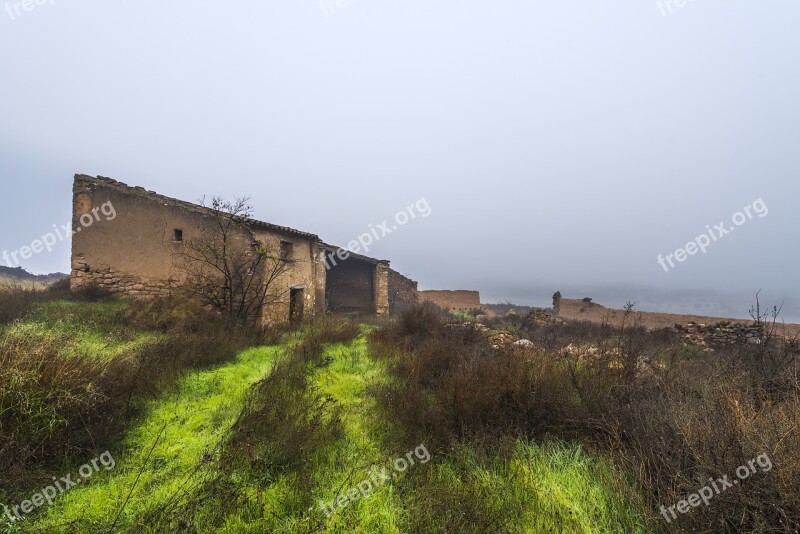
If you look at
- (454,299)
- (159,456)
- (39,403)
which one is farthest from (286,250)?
(454,299)

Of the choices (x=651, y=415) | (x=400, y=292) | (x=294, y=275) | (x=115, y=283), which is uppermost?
(x=294, y=275)

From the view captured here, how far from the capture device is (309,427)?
323cm

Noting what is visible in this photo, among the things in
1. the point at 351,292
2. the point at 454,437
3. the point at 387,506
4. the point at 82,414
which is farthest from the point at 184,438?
the point at 351,292

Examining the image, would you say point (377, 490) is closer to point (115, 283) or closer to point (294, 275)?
point (294, 275)

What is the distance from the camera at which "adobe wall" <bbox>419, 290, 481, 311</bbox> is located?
23.9 metres

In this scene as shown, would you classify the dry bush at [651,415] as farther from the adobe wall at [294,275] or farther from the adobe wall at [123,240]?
the adobe wall at [123,240]

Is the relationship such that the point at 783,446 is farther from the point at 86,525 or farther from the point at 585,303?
the point at 585,303

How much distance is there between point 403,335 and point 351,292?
10223 millimetres

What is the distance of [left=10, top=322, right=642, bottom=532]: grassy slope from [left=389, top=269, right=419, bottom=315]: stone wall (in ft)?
51.7

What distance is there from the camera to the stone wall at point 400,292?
19625 mm

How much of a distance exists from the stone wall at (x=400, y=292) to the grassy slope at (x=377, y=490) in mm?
15747

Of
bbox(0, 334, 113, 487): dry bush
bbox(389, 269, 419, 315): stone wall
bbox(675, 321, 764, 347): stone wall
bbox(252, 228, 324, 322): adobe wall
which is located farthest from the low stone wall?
bbox(675, 321, 764, 347): stone wall

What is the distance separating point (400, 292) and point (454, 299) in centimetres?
538

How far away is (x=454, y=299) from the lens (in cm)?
2412
